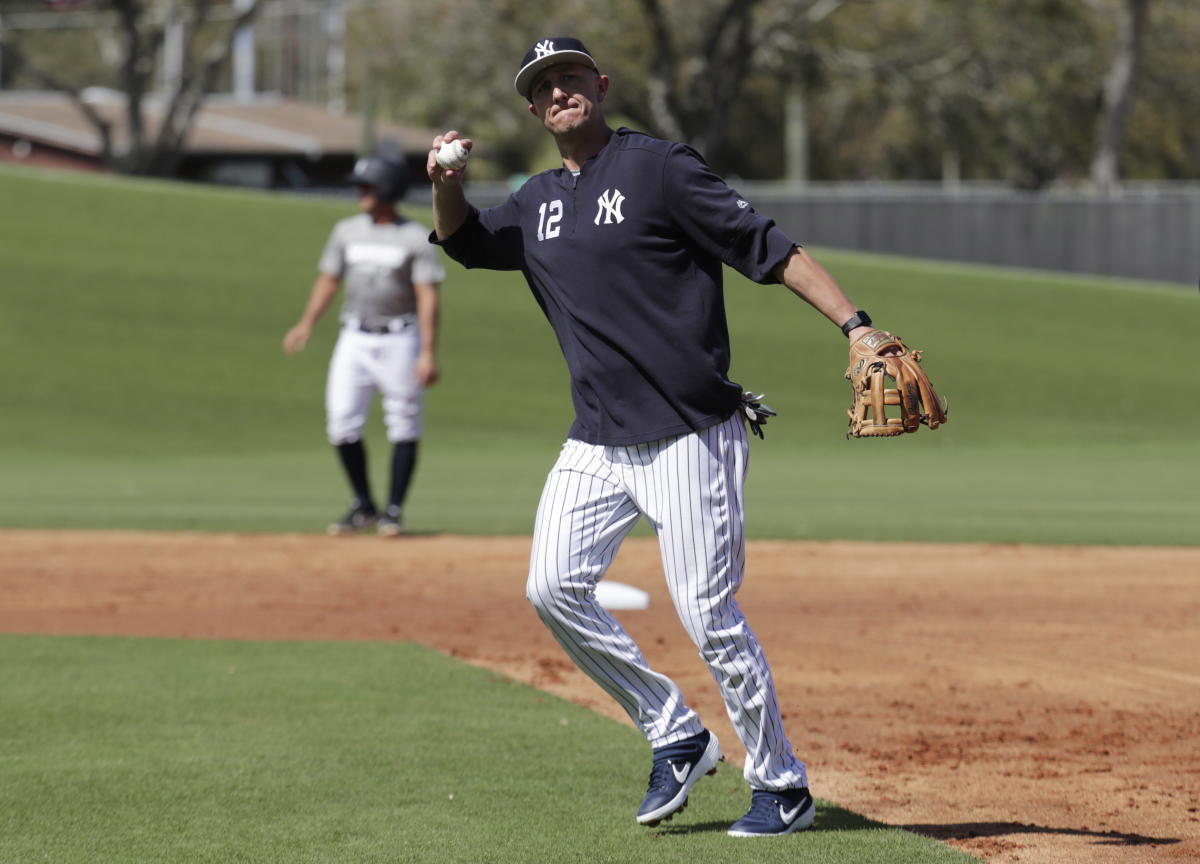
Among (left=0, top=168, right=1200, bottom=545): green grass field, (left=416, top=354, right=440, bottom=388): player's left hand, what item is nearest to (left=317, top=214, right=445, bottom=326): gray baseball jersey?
(left=416, top=354, right=440, bottom=388): player's left hand

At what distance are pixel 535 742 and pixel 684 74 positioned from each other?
4428 centimetres

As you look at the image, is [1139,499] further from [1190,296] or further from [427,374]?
[1190,296]

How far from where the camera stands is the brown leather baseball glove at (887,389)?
4.36 meters

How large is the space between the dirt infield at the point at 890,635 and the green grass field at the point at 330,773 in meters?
0.31

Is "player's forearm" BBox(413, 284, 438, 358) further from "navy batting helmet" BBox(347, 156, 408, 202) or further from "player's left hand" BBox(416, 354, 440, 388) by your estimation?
"navy batting helmet" BBox(347, 156, 408, 202)

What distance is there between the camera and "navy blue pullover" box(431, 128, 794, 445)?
4.64 meters

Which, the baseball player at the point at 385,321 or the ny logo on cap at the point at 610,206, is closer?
the ny logo on cap at the point at 610,206

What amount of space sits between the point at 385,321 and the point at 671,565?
6766 mm

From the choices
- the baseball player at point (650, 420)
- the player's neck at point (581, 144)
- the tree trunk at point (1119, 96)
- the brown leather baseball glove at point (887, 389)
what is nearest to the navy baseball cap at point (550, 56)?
the baseball player at point (650, 420)

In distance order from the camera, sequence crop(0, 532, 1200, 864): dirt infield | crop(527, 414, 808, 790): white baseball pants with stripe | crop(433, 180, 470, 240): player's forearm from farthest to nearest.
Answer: crop(0, 532, 1200, 864): dirt infield < crop(433, 180, 470, 240): player's forearm < crop(527, 414, 808, 790): white baseball pants with stripe

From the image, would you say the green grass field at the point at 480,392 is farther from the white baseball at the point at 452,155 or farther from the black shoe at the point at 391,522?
the white baseball at the point at 452,155

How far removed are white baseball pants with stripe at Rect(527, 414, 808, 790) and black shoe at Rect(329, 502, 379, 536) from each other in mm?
7025

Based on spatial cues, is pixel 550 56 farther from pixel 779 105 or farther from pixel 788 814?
pixel 779 105

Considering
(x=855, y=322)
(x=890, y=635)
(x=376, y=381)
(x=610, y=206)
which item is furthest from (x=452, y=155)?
(x=376, y=381)
